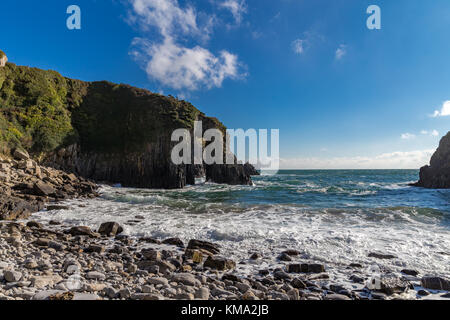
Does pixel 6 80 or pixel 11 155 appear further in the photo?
pixel 6 80

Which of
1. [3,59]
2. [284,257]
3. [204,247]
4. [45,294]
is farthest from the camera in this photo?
[3,59]

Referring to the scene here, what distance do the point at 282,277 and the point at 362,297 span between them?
1.65 meters

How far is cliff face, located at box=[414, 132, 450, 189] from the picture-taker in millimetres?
35500

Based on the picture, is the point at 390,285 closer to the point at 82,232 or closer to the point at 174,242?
the point at 174,242

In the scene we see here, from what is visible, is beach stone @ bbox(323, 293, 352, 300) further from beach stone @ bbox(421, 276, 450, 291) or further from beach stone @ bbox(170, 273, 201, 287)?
beach stone @ bbox(170, 273, 201, 287)

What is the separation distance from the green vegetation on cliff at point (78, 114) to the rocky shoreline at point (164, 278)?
75.5 ft

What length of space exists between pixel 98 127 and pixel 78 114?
3.74 meters

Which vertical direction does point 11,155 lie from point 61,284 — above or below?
above

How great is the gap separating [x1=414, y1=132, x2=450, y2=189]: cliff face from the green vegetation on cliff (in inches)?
1690

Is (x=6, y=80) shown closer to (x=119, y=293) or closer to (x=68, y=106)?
(x=68, y=106)

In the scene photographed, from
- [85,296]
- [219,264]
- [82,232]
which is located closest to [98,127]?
[82,232]

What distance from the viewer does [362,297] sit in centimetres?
426

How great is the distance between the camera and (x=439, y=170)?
37906mm
